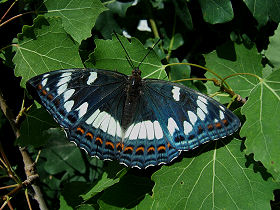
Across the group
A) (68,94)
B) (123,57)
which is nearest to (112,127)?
(68,94)

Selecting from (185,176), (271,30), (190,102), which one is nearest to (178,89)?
(190,102)

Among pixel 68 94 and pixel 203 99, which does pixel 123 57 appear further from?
pixel 203 99

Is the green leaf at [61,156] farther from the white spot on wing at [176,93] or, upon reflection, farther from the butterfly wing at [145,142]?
the white spot on wing at [176,93]

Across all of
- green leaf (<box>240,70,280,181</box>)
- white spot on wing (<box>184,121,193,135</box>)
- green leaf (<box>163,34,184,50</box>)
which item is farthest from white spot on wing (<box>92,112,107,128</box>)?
green leaf (<box>163,34,184,50</box>)

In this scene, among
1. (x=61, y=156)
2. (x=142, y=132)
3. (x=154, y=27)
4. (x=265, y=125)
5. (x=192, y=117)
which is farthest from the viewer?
(x=61, y=156)

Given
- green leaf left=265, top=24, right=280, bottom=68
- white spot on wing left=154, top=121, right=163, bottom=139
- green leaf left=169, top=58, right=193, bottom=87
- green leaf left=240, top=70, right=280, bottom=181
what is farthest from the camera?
green leaf left=169, top=58, right=193, bottom=87

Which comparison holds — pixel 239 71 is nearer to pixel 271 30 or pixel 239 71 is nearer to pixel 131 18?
pixel 271 30

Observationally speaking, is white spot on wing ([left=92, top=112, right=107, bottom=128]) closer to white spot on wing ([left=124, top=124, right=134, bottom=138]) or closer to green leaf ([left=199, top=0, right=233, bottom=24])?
white spot on wing ([left=124, top=124, right=134, bottom=138])
